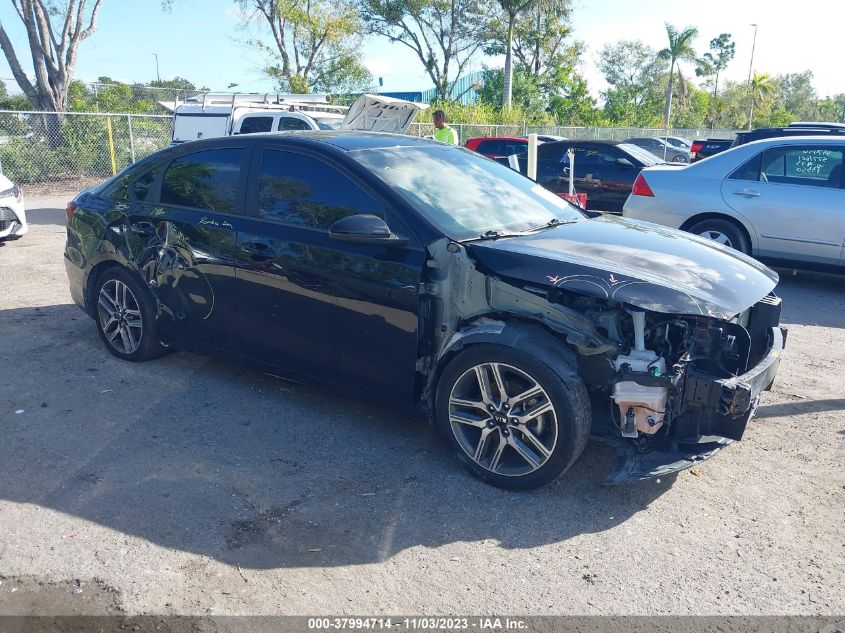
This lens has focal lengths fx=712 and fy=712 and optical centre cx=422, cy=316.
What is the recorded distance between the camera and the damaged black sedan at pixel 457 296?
11.3 feet

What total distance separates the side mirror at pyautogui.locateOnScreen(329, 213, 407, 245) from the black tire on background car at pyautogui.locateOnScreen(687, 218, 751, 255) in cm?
553

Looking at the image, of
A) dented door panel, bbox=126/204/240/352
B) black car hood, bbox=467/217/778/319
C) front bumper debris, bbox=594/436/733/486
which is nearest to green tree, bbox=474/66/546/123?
dented door panel, bbox=126/204/240/352

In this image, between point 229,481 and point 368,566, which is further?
point 229,481

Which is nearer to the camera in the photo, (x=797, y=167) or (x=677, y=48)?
(x=797, y=167)

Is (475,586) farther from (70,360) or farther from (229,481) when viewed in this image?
(70,360)

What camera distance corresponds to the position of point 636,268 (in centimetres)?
358

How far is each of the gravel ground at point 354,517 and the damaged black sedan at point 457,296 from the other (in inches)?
12.4

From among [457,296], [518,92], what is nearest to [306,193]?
[457,296]

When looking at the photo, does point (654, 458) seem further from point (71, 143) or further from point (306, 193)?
point (71, 143)

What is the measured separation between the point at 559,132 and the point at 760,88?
3910 cm

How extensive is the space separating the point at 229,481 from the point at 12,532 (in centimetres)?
101

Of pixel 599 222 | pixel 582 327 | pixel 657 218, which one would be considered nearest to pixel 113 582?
pixel 582 327

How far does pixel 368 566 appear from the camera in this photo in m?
3.09

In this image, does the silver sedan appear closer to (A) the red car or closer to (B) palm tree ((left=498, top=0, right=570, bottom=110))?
(A) the red car
